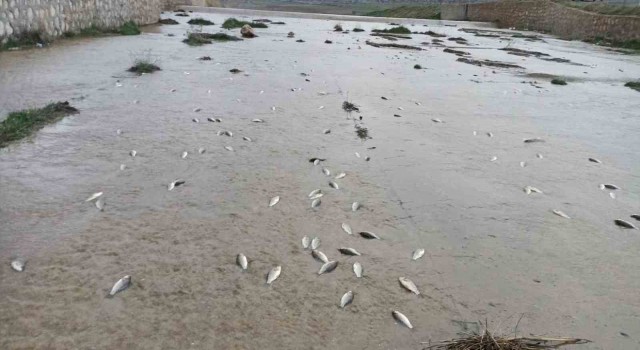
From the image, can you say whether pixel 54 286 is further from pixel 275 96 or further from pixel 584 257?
pixel 275 96

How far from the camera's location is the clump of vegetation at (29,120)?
4121 millimetres

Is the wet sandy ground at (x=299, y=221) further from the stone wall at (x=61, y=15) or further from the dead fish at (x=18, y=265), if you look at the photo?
the stone wall at (x=61, y=15)

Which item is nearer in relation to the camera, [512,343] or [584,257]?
[512,343]

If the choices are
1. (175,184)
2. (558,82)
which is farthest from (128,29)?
(175,184)

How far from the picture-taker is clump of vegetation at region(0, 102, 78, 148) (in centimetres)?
412

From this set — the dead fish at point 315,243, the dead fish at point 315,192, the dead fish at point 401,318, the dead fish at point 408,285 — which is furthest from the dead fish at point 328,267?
the dead fish at point 315,192

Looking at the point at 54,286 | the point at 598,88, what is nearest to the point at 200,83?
the point at 54,286

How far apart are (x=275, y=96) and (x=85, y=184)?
339 centimetres

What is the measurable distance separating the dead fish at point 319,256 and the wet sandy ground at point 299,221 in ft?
0.14

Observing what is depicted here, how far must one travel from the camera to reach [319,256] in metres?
2.74

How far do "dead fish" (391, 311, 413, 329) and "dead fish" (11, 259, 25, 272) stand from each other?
1.79 metres

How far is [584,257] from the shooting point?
2.87m

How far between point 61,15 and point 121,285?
397 inches

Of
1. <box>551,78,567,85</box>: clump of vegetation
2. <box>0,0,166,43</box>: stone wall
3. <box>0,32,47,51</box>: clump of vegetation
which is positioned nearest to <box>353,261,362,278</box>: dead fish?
<box>551,78,567,85</box>: clump of vegetation
